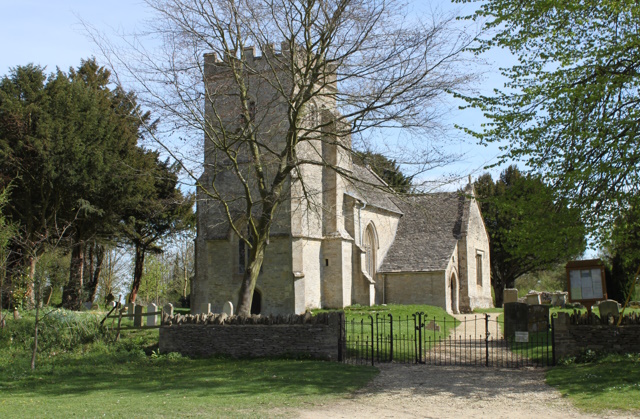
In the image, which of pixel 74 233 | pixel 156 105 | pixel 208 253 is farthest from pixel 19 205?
pixel 156 105

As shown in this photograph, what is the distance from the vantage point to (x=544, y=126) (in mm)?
13891

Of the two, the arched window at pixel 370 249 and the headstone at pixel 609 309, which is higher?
the arched window at pixel 370 249

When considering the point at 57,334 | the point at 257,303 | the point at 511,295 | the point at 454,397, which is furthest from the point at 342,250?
the point at 454,397

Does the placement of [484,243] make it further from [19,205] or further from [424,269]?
[19,205]

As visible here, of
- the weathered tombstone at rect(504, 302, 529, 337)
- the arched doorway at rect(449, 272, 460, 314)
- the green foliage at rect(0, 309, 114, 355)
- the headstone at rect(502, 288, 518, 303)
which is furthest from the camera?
the arched doorway at rect(449, 272, 460, 314)

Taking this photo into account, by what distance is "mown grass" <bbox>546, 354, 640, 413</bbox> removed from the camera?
9.80 m

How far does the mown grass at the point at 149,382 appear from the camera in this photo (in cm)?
985

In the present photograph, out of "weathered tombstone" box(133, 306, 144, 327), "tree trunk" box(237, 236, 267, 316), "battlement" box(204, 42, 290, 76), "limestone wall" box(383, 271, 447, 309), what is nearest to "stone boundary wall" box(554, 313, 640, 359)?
"tree trunk" box(237, 236, 267, 316)

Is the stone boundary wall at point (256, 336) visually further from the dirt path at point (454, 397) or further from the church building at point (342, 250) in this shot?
the church building at point (342, 250)

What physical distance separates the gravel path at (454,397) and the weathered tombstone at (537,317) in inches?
245

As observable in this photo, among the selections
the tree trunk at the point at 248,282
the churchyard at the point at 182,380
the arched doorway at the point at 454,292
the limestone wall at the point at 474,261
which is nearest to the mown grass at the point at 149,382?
the churchyard at the point at 182,380

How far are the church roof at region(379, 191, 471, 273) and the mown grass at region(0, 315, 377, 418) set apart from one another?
17714 millimetres

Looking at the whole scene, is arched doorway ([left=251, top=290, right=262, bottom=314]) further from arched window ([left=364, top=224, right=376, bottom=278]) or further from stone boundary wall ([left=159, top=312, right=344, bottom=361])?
stone boundary wall ([left=159, top=312, right=344, bottom=361])

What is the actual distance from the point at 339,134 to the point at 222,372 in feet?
28.6
